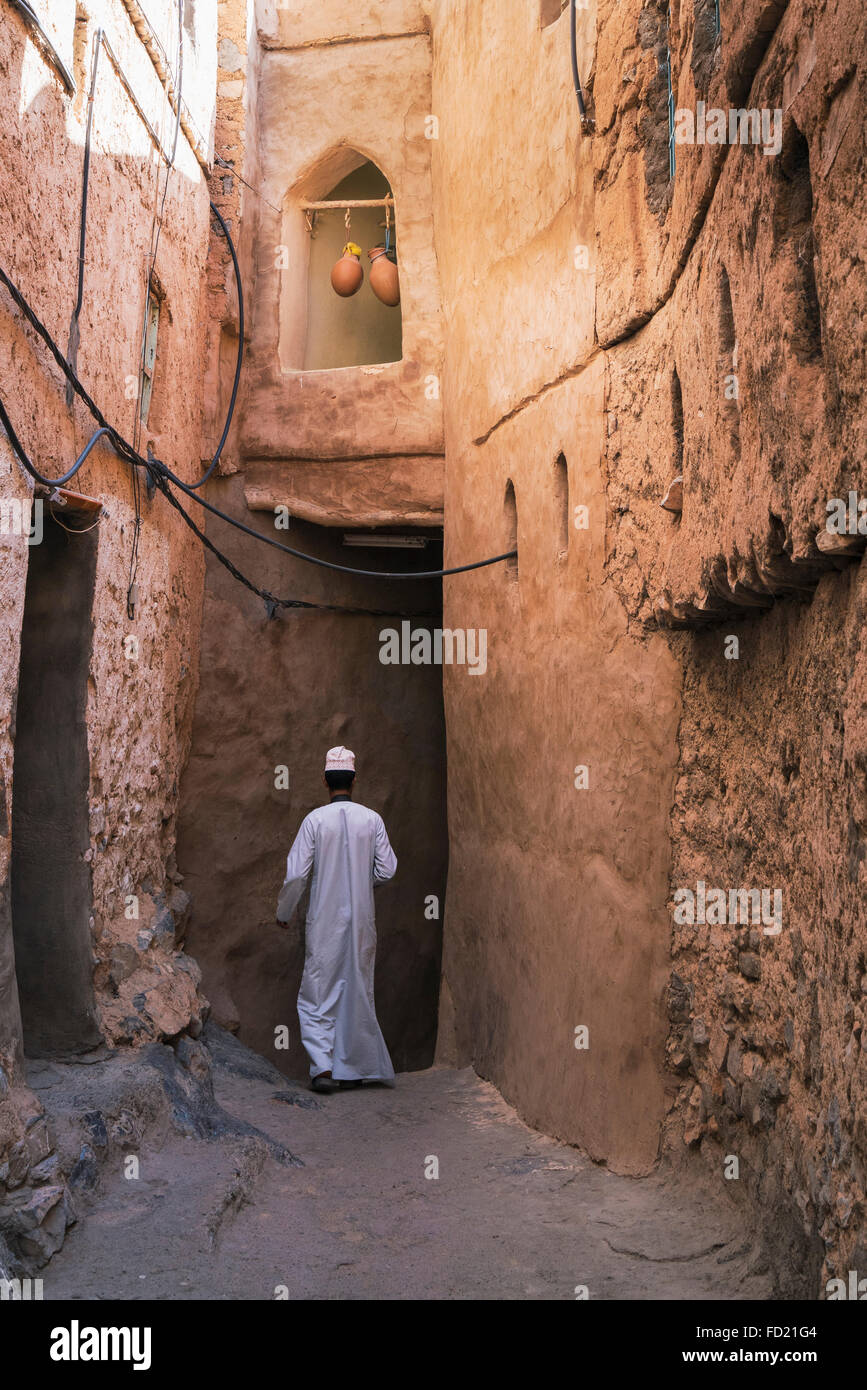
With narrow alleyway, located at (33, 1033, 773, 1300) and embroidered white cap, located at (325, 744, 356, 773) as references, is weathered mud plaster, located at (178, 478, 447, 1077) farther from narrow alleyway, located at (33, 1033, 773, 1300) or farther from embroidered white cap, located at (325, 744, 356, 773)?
narrow alleyway, located at (33, 1033, 773, 1300)

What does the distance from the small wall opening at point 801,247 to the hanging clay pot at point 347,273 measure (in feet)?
18.2

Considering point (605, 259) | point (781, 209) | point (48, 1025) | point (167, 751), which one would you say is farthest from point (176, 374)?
point (781, 209)

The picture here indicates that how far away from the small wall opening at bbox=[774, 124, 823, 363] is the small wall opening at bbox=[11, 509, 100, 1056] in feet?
9.29

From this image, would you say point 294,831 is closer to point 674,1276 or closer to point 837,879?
point 674,1276

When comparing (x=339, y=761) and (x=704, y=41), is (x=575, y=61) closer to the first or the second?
(x=704, y=41)

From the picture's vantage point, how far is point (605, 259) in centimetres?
431

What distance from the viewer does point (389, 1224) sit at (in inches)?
144

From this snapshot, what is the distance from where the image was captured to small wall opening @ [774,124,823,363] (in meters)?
2.44

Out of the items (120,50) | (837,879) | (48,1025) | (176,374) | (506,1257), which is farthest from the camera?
(176,374)

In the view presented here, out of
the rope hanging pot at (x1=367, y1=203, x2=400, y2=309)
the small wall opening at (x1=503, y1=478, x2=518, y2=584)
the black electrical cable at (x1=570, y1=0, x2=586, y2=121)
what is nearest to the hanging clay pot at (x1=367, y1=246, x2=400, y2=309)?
the rope hanging pot at (x1=367, y1=203, x2=400, y2=309)

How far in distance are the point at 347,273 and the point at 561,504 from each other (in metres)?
3.62

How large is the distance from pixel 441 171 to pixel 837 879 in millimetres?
5789

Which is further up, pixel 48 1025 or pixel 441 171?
pixel 441 171

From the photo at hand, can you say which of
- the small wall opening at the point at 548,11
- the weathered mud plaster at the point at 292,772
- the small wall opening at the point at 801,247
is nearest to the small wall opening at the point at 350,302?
the weathered mud plaster at the point at 292,772
